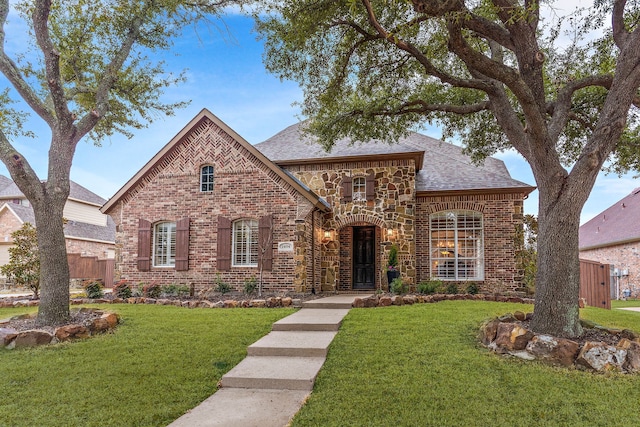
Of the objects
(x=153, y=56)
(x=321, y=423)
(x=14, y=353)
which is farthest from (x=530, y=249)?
(x=14, y=353)

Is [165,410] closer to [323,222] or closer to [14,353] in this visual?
[14,353]

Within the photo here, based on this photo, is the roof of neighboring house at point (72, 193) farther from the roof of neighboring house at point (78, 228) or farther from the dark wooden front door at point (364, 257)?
the dark wooden front door at point (364, 257)

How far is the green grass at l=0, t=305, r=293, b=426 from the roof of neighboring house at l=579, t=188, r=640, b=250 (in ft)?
62.8

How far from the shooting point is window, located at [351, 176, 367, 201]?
45.5ft

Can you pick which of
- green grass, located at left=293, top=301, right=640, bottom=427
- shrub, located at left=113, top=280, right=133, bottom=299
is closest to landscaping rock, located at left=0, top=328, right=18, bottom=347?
green grass, located at left=293, top=301, right=640, bottom=427

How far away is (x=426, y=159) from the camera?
16328 mm

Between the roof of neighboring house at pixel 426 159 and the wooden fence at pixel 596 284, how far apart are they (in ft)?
9.98

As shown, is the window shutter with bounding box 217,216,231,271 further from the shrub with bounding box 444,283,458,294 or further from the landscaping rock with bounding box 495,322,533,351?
the landscaping rock with bounding box 495,322,533,351

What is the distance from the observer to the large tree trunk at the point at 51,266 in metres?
7.24

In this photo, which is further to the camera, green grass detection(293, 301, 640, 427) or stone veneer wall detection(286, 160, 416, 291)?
stone veneer wall detection(286, 160, 416, 291)

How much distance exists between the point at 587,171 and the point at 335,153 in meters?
9.16

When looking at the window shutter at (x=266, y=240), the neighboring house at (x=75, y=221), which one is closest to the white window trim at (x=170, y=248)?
the window shutter at (x=266, y=240)

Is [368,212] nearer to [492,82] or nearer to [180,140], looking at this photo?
[180,140]

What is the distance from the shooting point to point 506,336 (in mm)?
5777
